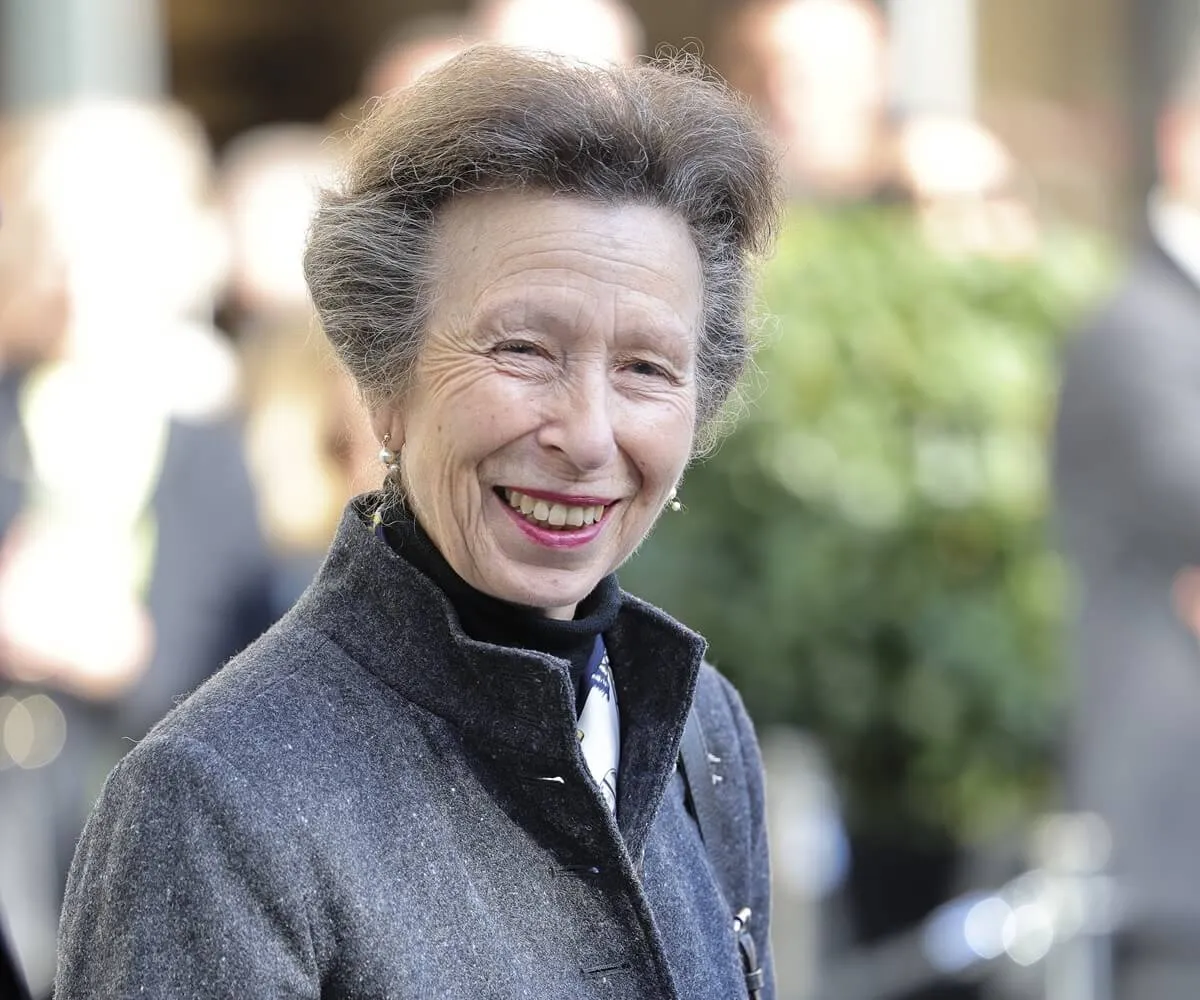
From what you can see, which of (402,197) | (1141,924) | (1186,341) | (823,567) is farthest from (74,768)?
(402,197)

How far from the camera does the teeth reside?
204cm

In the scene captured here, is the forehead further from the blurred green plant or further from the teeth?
the blurred green plant

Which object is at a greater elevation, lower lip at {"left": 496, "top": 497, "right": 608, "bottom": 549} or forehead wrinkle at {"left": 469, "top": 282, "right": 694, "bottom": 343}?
forehead wrinkle at {"left": 469, "top": 282, "right": 694, "bottom": 343}

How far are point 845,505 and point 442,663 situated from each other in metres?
3.70

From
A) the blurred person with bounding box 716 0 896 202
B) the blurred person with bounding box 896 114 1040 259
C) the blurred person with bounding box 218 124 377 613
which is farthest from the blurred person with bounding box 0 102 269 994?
the blurred person with bounding box 896 114 1040 259

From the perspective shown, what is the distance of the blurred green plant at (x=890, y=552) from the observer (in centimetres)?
564

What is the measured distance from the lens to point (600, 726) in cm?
219

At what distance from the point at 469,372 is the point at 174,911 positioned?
22.6 inches

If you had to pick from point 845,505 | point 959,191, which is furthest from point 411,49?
point 845,505

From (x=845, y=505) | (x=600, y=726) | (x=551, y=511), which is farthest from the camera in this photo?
(x=845, y=505)

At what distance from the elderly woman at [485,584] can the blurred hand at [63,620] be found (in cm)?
264

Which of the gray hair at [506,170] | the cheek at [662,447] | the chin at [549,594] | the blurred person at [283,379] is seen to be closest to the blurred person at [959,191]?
the blurred person at [283,379]

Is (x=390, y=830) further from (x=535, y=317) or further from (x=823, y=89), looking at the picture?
(x=823, y=89)

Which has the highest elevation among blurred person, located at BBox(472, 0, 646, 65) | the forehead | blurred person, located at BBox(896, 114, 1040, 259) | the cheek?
blurred person, located at BBox(472, 0, 646, 65)
